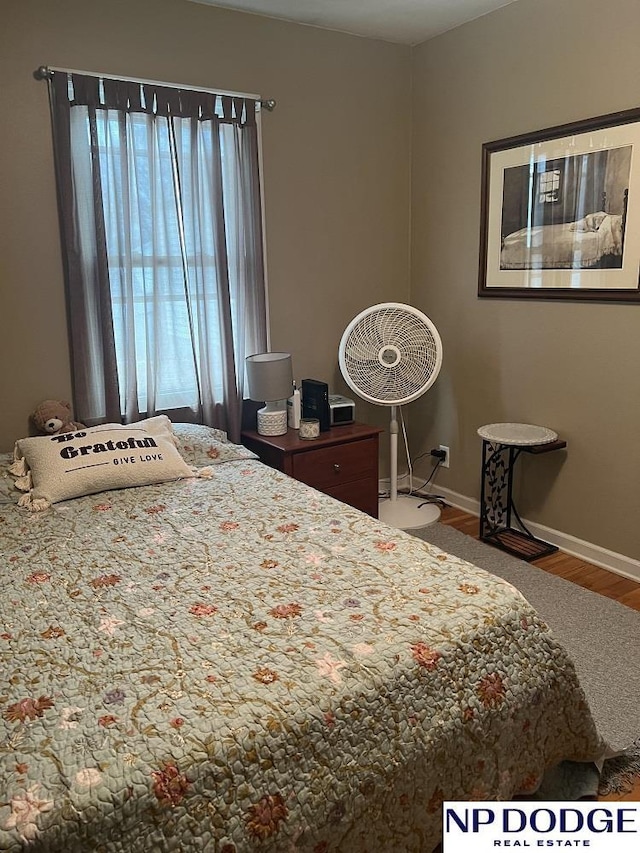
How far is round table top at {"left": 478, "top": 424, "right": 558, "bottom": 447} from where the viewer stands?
3.13 meters

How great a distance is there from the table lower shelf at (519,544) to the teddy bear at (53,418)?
6.88ft

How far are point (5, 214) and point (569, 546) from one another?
9.76 feet

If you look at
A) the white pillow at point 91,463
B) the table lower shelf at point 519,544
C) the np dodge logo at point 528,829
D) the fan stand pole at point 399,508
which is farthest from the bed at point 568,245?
the np dodge logo at point 528,829

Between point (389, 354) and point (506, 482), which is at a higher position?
point (389, 354)

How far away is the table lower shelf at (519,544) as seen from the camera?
3278mm

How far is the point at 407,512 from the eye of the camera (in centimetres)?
379

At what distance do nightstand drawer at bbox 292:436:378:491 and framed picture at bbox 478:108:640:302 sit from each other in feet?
3.49

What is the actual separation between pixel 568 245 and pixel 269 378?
1.51 m

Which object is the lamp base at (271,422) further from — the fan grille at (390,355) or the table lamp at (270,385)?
the fan grille at (390,355)

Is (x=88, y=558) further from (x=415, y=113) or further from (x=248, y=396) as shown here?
(x=415, y=113)

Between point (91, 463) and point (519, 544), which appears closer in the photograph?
point (91, 463)

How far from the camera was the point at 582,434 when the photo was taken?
3176 millimetres

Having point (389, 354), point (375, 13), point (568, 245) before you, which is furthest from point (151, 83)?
point (568, 245)

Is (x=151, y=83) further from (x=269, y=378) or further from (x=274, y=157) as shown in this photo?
(x=269, y=378)
